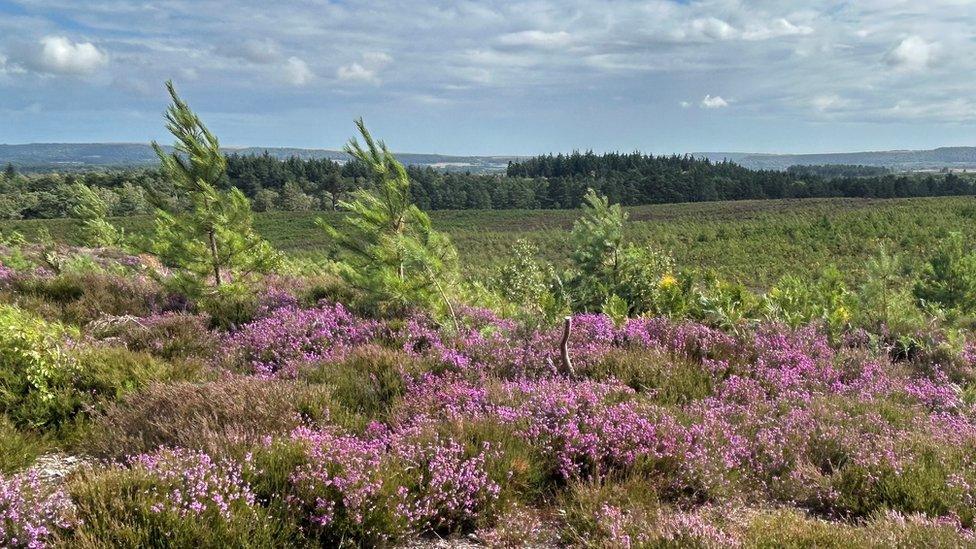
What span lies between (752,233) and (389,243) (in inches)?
2228

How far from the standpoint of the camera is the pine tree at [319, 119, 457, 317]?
7.59 metres

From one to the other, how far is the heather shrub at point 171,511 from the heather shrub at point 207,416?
415mm

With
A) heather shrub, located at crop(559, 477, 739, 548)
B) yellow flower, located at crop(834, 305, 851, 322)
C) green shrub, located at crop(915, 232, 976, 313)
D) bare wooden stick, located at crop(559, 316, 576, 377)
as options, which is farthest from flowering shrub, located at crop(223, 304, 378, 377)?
green shrub, located at crop(915, 232, 976, 313)

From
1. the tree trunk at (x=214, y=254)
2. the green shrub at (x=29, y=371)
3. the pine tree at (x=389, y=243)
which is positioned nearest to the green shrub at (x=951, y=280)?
the pine tree at (x=389, y=243)

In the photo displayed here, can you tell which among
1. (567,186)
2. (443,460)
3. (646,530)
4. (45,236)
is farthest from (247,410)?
(567,186)

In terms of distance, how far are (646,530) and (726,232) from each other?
Answer: 6014 cm

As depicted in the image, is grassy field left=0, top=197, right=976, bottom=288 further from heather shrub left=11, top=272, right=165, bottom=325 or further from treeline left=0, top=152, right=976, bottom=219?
treeline left=0, top=152, right=976, bottom=219

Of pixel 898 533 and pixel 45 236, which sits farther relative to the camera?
pixel 45 236

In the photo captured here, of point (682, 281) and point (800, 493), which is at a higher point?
point (682, 281)

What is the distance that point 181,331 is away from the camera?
24.7 feet

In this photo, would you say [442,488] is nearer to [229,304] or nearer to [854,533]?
[854,533]

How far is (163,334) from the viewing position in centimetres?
741

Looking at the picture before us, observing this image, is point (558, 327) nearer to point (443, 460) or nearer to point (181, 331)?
point (443, 460)

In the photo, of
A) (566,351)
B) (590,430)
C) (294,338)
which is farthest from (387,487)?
(294,338)
